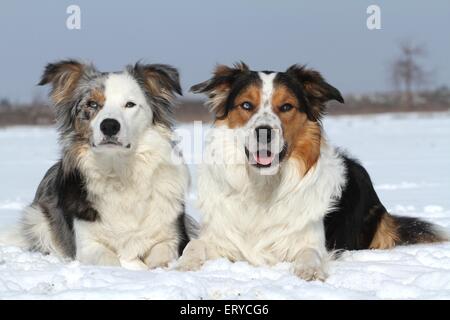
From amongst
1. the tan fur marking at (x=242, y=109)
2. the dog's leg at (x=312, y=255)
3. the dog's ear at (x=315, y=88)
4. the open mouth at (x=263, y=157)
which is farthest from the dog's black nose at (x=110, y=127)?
the dog's leg at (x=312, y=255)

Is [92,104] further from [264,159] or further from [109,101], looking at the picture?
[264,159]

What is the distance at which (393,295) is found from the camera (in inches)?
179

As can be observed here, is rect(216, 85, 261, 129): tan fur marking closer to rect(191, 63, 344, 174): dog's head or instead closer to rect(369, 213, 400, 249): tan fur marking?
rect(191, 63, 344, 174): dog's head

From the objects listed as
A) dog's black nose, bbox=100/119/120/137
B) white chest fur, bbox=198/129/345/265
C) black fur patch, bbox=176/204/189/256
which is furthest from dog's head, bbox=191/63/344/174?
black fur patch, bbox=176/204/189/256

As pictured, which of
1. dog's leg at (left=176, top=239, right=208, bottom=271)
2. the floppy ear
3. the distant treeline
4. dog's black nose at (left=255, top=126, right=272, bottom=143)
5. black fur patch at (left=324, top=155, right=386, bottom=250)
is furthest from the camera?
the distant treeline

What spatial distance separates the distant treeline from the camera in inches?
1358

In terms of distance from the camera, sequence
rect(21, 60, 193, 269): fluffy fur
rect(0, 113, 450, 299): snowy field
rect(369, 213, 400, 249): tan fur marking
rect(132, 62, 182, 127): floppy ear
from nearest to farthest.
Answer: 1. rect(0, 113, 450, 299): snowy field
2. rect(21, 60, 193, 269): fluffy fur
3. rect(132, 62, 182, 127): floppy ear
4. rect(369, 213, 400, 249): tan fur marking

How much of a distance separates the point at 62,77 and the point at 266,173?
223 cm

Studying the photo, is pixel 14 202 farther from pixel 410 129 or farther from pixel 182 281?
pixel 410 129

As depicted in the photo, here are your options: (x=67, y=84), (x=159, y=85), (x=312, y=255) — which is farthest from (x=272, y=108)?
(x=67, y=84)

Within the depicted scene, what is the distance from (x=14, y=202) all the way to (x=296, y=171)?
641cm

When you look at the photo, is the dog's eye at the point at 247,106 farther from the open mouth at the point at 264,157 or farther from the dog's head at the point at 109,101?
the dog's head at the point at 109,101

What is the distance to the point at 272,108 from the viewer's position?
18.4ft
